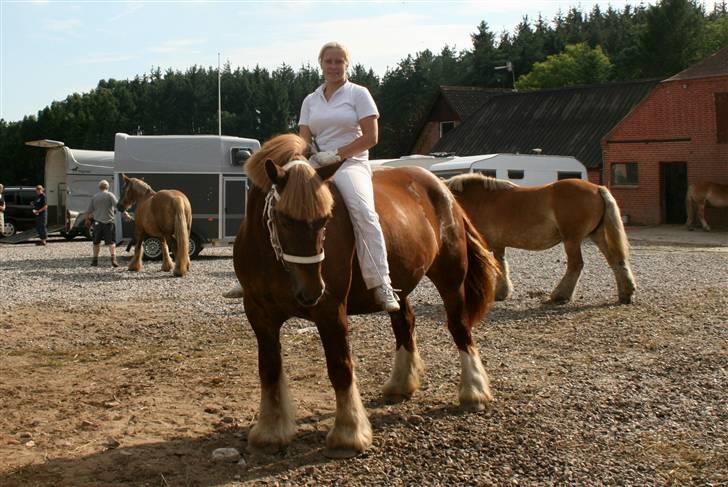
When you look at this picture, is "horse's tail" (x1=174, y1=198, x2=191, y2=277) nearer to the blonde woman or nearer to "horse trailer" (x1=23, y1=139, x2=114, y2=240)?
the blonde woman

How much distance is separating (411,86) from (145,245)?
5926 centimetres

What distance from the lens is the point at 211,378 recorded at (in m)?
7.02

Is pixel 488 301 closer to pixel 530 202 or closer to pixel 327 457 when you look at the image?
pixel 327 457

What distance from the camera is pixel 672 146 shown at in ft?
102

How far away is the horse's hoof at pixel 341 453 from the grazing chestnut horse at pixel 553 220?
709cm

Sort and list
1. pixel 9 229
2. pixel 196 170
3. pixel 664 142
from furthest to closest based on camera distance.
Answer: pixel 664 142 → pixel 9 229 → pixel 196 170

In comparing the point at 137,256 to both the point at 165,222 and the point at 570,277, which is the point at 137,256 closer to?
the point at 165,222

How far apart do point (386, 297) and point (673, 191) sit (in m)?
29.8

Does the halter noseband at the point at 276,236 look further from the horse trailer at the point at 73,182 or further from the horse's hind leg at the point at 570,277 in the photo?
Result: the horse trailer at the point at 73,182

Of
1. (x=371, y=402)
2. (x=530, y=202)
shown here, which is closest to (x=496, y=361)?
(x=371, y=402)

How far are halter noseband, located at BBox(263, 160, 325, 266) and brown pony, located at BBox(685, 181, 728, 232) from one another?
26582 mm

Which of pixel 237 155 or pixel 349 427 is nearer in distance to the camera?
pixel 349 427

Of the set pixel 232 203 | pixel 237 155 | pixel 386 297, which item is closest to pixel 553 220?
pixel 386 297

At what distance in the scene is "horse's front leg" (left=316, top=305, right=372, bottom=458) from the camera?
4.91 meters
